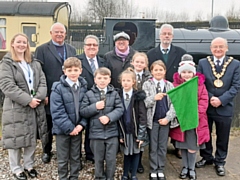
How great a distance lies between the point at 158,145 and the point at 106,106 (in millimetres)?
909

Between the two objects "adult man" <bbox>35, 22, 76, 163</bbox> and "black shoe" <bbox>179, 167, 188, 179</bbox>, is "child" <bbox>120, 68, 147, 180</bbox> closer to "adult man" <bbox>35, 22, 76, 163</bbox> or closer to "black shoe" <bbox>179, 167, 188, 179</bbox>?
"black shoe" <bbox>179, 167, 188, 179</bbox>

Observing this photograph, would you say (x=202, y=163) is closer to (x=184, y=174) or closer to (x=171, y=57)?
(x=184, y=174)

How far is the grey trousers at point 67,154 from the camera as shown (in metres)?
3.43

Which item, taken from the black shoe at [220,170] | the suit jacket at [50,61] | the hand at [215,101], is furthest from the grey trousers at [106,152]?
the black shoe at [220,170]

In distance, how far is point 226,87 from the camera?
3840mm

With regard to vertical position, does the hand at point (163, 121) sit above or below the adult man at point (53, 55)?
below

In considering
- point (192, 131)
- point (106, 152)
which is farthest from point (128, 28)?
point (106, 152)

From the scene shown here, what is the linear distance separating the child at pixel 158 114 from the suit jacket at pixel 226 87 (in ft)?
1.87

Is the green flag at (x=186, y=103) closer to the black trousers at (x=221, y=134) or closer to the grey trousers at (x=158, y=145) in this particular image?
the grey trousers at (x=158, y=145)

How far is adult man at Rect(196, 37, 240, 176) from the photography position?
12.6ft

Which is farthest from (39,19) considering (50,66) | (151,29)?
(50,66)

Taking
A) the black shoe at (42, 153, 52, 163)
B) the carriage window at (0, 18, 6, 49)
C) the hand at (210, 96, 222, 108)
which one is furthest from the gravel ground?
the carriage window at (0, 18, 6, 49)

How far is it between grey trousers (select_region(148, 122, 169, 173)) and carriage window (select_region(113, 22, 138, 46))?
4990 mm

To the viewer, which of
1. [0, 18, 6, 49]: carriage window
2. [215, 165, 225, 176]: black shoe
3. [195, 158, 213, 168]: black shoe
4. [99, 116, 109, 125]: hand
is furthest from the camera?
[0, 18, 6, 49]: carriage window
